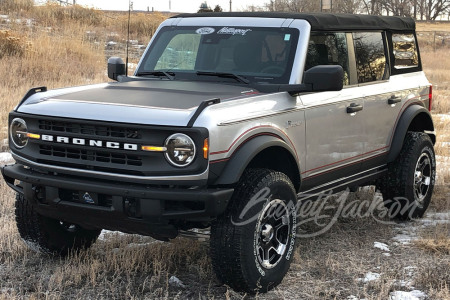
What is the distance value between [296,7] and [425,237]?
39961mm

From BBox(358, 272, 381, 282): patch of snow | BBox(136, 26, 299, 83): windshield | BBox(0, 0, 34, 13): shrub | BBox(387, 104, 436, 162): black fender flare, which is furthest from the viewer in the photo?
BBox(0, 0, 34, 13): shrub

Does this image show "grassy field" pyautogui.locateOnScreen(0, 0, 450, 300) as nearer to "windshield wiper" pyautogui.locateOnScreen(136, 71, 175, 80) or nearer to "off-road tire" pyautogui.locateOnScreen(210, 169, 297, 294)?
"off-road tire" pyautogui.locateOnScreen(210, 169, 297, 294)

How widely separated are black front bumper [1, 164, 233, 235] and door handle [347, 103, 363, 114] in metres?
1.72

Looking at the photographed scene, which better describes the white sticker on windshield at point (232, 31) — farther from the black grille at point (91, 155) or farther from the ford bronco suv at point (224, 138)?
the black grille at point (91, 155)

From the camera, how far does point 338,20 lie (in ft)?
17.9

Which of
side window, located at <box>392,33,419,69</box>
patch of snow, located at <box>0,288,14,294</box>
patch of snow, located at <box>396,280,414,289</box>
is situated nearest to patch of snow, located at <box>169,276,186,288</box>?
patch of snow, located at <box>0,288,14,294</box>

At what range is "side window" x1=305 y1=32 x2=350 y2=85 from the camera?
5.08 m

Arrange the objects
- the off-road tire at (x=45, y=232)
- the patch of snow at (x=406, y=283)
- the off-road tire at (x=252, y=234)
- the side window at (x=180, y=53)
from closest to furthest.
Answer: the off-road tire at (x=252, y=234)
the patch of snow at (x=406, y=283)
the off-road tire at (x=45, y=232)
the side window at (x=180, y=53)

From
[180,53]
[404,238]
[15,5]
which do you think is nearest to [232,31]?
[180,53]

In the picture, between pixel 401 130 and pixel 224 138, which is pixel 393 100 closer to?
pixel 401 130

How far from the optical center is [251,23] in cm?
524

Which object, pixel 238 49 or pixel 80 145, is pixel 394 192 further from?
pixel 80 145

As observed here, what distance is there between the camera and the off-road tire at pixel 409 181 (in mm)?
6070

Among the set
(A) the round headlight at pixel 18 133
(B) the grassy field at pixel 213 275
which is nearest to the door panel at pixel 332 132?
(B) the grassy field at pixel 213 275
